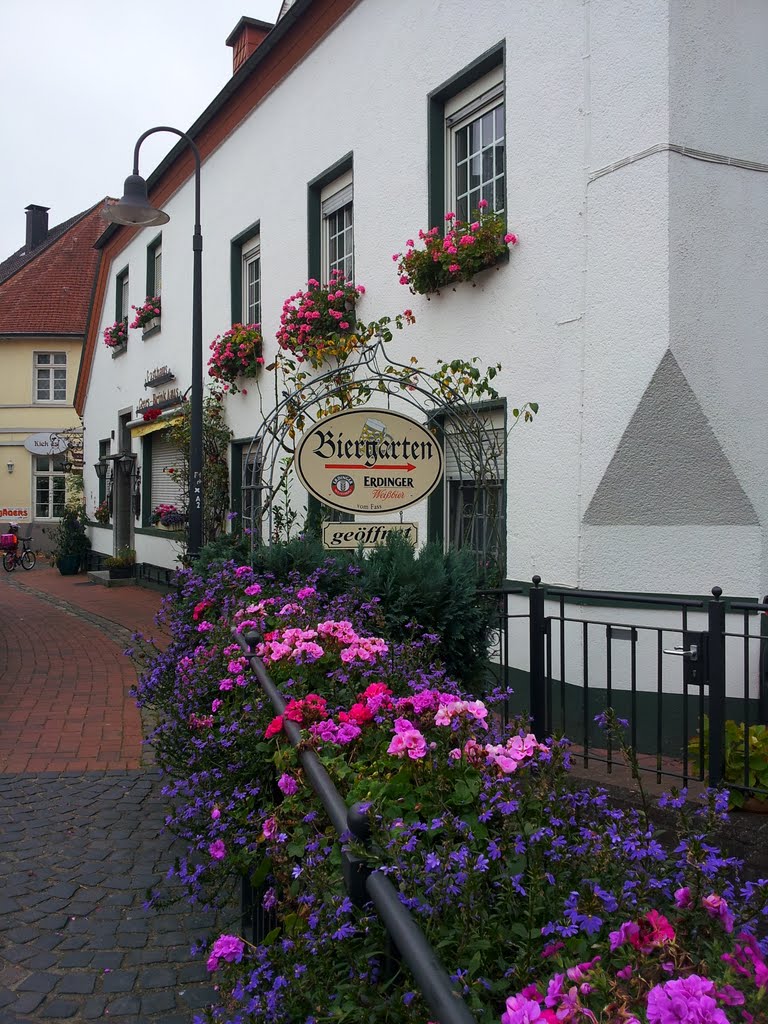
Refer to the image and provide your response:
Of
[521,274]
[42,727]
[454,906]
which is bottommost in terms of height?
[42,727]

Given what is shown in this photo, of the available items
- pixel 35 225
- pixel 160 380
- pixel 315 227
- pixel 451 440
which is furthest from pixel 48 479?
pixel 451 440

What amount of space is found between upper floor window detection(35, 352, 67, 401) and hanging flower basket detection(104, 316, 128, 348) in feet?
41.8

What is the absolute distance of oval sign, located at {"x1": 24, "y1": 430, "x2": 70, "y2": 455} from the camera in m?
25.8

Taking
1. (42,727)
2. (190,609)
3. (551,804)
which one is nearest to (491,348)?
(190,609)

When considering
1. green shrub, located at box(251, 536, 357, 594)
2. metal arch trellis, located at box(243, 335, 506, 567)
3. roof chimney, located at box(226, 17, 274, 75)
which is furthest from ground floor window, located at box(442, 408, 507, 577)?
roof chimney, located at box(226, 17, 274, 75)

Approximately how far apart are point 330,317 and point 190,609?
454 centimetres

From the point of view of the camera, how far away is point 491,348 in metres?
7.31

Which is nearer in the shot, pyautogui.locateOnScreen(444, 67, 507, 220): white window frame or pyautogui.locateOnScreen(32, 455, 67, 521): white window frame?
pyautogui.locateOnScreen(444, 67, 507, 220): white window frame

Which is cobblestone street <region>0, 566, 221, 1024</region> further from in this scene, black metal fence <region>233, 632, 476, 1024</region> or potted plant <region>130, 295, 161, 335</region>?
potted plant <region>130, 295, 161, 335</region>

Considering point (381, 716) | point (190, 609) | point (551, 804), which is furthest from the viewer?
point (190, 609)

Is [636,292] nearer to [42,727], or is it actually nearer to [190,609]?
[190,609]

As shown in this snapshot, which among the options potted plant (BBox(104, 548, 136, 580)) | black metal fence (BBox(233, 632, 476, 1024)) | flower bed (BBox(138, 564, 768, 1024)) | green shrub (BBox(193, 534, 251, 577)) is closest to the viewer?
black metal fence (BBox(233, 632, 476, 1024))

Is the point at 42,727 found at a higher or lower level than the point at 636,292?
lower

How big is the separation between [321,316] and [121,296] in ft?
37.7
